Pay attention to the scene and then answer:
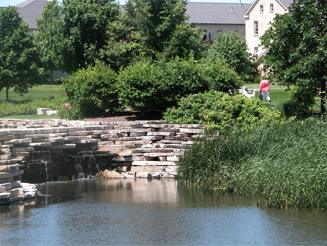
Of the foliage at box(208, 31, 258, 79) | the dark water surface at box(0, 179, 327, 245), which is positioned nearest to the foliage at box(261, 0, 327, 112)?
the dark water surface at box(0, 179, 327, 245)

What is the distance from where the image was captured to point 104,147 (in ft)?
52.1

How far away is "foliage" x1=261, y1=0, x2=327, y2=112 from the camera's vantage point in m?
16.7

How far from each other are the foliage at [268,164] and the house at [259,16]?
39749 millimetres

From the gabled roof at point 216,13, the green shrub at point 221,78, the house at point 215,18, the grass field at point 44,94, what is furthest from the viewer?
the gabled roof at point 216,13

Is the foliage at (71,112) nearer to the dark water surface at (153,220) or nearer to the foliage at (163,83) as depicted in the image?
the foliage at (163,83)

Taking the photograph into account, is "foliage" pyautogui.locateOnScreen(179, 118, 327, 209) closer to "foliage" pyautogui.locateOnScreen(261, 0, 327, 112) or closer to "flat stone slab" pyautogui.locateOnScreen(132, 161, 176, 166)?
"flat stone slab" pyautogui.locateOnScreen(132, 161, 176, 166)

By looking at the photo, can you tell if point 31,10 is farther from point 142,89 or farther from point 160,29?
point 142,89

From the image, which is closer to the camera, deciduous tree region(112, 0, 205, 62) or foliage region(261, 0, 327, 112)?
foliage region(261, 0, 327, 112)

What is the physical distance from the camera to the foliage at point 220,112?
15836 mm

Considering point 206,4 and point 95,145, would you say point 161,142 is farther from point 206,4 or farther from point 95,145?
point 206,4

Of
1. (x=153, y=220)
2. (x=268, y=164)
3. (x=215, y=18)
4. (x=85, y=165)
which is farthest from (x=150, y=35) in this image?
(x=215, y=18)

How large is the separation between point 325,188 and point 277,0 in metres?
44.7

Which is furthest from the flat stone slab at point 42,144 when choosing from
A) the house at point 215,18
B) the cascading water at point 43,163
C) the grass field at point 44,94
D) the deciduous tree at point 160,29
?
the house at point 215,18

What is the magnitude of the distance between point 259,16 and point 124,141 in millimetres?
42021
